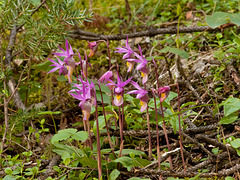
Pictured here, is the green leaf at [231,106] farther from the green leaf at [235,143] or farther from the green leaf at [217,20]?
the green leaf at [217,20]

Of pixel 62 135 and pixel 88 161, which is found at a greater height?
pixel 62 135

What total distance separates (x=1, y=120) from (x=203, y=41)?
6.46 feet

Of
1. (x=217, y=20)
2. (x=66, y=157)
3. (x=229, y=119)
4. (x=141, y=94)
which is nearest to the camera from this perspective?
(x=141, y=94)

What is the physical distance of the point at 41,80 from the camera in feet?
8.89

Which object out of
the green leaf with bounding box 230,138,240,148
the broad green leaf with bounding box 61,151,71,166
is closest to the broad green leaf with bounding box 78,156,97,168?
the broad green leaf with bounding box 61,151,71,166

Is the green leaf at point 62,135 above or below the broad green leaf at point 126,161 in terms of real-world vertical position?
above

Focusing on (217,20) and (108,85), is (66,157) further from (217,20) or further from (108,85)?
(217,20)

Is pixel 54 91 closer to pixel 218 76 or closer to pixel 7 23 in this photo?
pixel 7 23

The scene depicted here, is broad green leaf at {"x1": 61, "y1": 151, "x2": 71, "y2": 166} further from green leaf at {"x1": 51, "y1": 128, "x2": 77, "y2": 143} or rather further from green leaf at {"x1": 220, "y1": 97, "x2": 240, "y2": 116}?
green leaf at {"x1": 220, "y1": 97, "x2": 240, "y2": 116}

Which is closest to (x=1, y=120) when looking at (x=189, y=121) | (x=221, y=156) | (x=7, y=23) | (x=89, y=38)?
(x=7, y=23)

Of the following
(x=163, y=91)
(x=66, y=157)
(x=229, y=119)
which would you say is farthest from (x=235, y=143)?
(x=66, y=157)

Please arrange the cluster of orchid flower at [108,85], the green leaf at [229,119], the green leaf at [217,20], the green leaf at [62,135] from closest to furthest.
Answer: the cluster of orchid flower at [108,85] → the green leaf at [62,135] → the green leaf at [229,119] → the green leaf at [217,20]

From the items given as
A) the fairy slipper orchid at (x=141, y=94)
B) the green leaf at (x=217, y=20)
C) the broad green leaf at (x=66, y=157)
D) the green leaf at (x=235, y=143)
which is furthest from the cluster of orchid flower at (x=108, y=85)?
the green leaf at (x=217, y=20)

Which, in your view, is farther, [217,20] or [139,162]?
[217,20]
